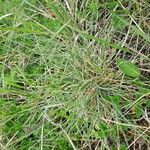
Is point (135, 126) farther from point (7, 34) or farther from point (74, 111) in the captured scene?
point (7, 34)

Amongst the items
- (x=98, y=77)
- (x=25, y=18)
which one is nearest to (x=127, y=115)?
(x=98, y=77)

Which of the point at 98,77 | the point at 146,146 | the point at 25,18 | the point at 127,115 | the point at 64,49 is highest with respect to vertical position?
the point at 25,18

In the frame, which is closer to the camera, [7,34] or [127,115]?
[127,115]

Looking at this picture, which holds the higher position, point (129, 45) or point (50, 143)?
point (129, 45)

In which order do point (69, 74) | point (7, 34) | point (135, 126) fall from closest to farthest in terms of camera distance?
1. point (135, 126)
2. point (69, 74)
3. point (7, 34)

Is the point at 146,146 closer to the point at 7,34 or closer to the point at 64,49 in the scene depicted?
the point at 64,49

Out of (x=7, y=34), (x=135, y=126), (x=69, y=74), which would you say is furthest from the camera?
(x=7, y=34)

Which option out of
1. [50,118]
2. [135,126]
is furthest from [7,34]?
[135,126]
